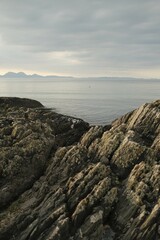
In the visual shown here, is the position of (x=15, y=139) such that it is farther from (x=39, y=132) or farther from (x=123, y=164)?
(x=123, y=164)

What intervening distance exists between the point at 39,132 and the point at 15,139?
3197 millimetres

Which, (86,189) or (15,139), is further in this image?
(15,139)

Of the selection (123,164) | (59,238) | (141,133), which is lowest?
(59,238)

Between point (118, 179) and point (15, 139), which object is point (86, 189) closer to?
point (118, 179)

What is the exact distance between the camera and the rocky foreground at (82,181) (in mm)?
27812

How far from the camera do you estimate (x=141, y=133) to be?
128 feet

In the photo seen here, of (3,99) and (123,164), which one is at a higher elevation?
(3,99)

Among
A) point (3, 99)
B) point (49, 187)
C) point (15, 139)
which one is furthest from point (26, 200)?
point (3, 99)

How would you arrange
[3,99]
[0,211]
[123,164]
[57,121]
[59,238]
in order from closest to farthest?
[59,238] → [0,211] → [123,164] → [57,121] → [3,99]

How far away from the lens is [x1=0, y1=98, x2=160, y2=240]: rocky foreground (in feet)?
91.2

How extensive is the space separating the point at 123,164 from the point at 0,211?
13.4m

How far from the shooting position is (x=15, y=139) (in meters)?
38.7

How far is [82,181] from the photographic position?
31562mm

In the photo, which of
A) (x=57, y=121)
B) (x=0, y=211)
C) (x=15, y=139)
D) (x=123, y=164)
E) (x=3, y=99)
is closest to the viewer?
(x=0, y=211)
